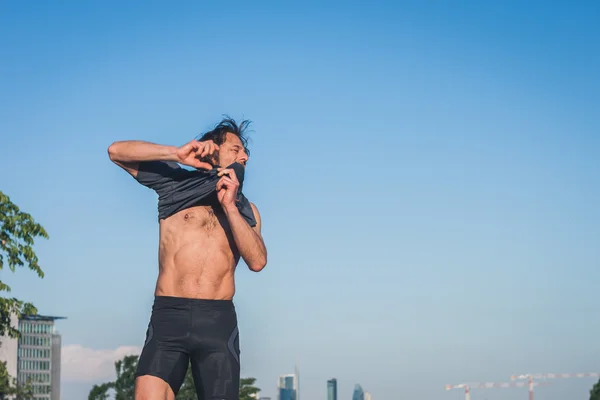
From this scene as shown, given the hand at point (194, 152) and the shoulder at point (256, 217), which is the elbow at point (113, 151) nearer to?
the hand at point (194, 152)

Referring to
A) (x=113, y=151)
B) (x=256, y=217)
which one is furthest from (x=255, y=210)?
(x=113, y=151)

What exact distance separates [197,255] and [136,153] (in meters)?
0.92

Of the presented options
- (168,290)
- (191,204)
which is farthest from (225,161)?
(168,290)

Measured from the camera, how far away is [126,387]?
271ft

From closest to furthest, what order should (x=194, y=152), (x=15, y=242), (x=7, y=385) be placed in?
(x=194, y=152)
(x=15, y=242)
(x=7, y=385)

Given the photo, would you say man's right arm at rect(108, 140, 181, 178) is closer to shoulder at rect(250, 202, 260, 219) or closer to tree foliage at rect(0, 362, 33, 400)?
shoulder at rect(250, 202, 260, 219)

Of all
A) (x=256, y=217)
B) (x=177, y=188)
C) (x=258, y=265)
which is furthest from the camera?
(x=256, y=217)

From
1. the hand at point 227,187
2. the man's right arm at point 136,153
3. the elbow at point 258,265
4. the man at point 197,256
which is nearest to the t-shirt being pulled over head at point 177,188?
the man at point 197,256

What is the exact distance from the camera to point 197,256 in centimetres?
760

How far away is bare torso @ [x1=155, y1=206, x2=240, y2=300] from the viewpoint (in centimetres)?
757

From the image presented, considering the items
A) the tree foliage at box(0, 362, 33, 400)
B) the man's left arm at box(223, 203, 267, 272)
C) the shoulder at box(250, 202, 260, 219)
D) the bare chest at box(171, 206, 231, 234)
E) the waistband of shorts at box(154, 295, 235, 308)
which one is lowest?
the waistband of shorts at box(154, 295, 235, 308)

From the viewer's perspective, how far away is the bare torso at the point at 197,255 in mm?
7566

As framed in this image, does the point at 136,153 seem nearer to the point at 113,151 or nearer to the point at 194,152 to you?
the point at 113,151

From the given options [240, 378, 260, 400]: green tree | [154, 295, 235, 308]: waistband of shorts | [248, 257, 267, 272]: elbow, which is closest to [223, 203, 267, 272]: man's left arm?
[248, 257, 267, 272]: elbow
